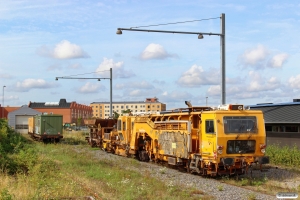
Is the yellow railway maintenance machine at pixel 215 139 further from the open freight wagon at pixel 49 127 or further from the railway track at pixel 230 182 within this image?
the open freight wagon at pixel 49 127

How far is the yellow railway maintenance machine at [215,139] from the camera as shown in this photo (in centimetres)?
1520

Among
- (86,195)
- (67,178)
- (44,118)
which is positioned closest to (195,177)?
(67,178)

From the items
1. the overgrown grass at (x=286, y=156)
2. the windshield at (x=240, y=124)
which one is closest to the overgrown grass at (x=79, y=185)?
the windshield at (x=240, y=124)

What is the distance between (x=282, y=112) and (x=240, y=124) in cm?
846

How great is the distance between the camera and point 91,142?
1377 inches

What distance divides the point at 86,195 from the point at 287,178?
8601mm

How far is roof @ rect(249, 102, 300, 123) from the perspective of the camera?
21.8 metres

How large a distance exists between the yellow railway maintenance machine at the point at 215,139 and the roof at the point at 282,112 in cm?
666

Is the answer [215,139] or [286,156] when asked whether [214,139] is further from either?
[286,156]

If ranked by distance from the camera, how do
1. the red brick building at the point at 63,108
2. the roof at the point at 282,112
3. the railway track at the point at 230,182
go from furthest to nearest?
the red brick building at the point at 63,108 → the roof at the point at 282,112 → the railway track at the point at 230,182

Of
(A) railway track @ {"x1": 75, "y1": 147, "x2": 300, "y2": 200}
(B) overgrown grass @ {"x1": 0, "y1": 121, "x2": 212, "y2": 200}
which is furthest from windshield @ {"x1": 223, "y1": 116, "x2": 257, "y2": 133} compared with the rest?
(B) overgrown grass @ {"x1": 0, "y1": 121, "x2": 212, "y2": 200}

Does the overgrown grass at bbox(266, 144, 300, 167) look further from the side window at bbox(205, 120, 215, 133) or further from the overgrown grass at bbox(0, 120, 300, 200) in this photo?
the side window at bbox(205, 120, 215, 133)

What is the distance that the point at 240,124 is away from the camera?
15.6 m

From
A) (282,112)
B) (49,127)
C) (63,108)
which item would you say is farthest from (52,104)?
(282,112)
